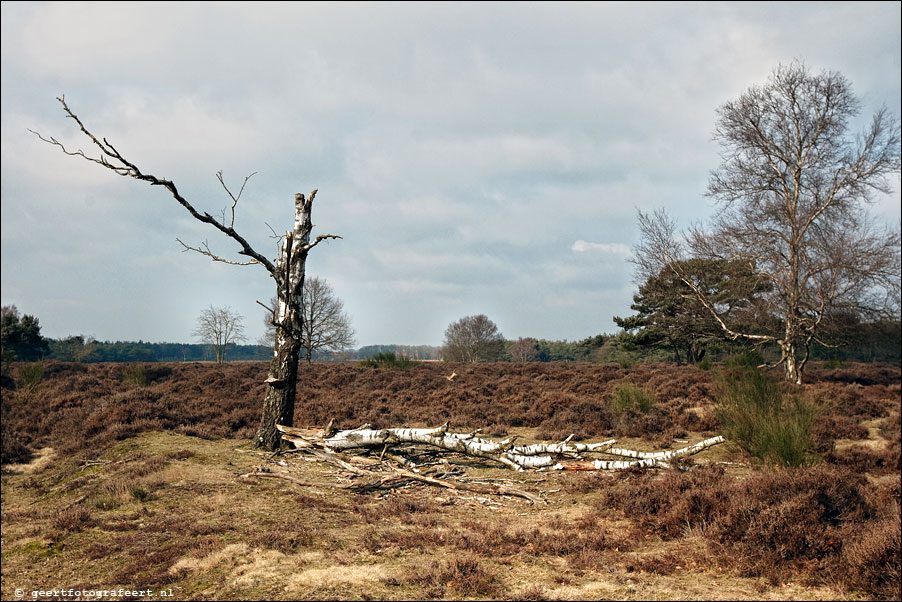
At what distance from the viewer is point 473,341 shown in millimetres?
62094

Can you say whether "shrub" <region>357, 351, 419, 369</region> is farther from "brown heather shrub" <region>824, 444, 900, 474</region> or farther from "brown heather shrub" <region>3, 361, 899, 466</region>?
"brown heather shrub" <region>824, 444, 900, 474</region>

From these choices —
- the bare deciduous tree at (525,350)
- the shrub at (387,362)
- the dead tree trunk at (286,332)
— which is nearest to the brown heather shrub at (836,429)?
the dead tree trunk at (286,332)

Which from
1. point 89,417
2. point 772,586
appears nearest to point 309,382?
point 89,417

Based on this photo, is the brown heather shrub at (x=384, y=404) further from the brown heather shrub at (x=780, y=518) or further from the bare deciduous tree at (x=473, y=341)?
the bare deciduous tree at (x=473, y=341)

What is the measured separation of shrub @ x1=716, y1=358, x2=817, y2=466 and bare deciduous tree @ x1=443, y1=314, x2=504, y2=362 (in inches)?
1622

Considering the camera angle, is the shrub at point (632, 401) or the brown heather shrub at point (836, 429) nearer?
the brown heather shrub at point (836, 429)

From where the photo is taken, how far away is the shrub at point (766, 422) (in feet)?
25.2

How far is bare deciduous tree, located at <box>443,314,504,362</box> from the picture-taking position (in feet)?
184

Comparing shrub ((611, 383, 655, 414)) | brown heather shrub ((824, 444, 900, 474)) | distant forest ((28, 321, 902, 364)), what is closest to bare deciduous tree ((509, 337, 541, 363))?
distant forest ((28, 321, 902, 364))

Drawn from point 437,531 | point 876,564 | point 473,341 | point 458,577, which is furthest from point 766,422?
point 473,341

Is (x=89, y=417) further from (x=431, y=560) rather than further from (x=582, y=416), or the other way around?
(x=582, y=416)

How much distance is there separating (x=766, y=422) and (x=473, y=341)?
54.1 m

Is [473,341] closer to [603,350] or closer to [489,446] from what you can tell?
[603,350]

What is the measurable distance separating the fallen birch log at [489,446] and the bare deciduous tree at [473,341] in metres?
Result: 42.3
